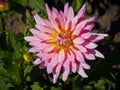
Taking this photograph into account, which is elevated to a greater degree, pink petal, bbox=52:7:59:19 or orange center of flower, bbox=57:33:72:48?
pink petal, bbox=52:7:59:19

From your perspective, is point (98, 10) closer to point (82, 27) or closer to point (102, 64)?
point (102, 64)

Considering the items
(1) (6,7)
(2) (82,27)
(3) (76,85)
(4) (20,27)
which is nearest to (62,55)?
(2) (82,27)

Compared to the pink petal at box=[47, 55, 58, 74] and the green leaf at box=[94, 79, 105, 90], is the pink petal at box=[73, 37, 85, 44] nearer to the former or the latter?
the pink petal at box=[47, 55, 58, 74]

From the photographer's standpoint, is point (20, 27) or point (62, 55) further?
point (20, 27)

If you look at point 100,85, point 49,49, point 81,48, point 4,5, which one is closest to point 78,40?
point 81,48

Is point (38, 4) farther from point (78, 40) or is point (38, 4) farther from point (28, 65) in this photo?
point (78, 40)

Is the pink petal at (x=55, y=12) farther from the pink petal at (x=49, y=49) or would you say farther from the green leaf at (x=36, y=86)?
the green leaf at (x=36, y=86)

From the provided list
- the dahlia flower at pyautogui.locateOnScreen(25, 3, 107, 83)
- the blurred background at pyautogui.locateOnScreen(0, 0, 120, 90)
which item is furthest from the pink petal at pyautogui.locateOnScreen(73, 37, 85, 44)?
the blurred background at pyautogui.locateOnScreen(0, 0, 120, 90)

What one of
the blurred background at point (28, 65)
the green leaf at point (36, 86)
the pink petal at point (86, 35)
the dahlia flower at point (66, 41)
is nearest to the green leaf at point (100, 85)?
the blurred background at point (28, 65)
